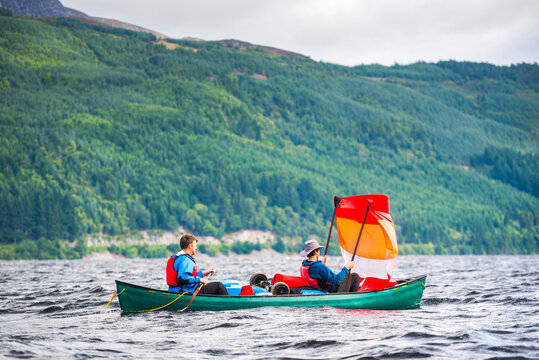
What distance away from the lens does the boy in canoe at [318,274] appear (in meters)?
27.0

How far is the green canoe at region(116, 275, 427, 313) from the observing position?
87.1 feet

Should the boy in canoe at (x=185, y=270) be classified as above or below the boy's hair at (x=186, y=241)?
below

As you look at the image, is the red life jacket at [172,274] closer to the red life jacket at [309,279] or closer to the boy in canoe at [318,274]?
the red life jacket at [309,279]

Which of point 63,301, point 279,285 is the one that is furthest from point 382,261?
point 63,301

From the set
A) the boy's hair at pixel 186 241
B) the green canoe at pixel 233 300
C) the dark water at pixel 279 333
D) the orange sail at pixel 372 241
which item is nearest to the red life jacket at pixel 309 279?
the green canoe at pixel 233 300

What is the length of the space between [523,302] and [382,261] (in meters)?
7.26

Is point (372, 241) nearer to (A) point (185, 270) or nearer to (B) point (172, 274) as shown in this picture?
(A) point (185, 270)

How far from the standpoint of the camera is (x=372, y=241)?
94.1ft

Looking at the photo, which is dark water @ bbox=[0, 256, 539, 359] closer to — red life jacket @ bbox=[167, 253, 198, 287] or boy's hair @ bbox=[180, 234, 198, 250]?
red life jacket @ bbox=[167, 253, 198, 287]

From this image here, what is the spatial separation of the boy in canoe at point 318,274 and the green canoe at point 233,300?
0.71 m

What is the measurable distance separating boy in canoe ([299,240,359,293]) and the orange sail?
1.18 m

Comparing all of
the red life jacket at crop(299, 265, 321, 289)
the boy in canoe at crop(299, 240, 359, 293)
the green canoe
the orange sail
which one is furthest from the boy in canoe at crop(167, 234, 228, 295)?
the orange sail

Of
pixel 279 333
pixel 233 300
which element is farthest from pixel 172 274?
pixel 279 333

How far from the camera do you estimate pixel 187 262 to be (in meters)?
26.5
